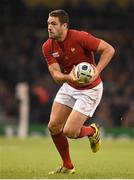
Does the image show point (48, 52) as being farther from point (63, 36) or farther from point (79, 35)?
point (79, 35)

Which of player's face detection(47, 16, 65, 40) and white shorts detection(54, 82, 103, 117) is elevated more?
player's face detection(47, 16, 65, 40)

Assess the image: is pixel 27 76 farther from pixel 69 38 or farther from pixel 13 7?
pixel 69 38


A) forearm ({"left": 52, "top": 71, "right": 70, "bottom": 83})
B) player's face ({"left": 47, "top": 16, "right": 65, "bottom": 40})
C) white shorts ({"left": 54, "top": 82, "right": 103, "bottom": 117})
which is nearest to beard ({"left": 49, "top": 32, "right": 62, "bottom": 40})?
player's face ({"left": 47, "top": 16, "right": 65, "bottom": 40})

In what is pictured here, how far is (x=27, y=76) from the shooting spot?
2958 centimetres

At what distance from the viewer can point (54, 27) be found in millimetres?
12742

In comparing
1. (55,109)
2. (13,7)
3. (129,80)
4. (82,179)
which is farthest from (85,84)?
(13,7)

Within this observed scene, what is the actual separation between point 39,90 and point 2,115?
4.90 feet

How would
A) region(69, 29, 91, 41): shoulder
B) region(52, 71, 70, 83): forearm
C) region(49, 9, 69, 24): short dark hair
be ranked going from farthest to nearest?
region(69, 29, 91, 41): shoulder, region(49, 9, 69, 24): short dark hair, region(52, 71, 70, 83): forearm

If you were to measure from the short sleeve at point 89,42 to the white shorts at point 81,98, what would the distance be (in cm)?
73

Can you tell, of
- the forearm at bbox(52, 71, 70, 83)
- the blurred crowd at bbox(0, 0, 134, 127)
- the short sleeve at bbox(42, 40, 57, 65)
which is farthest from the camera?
the blurred crowd at bbox(0, 0, 134, 127)

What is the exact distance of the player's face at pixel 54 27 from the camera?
1270 cm

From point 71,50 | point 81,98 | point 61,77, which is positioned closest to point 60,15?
point 71,50

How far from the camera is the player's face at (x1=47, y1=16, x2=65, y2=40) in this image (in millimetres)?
12703

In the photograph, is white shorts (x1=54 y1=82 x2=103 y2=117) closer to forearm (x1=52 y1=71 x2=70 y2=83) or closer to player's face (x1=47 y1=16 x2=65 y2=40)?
forearm (x1=52 y1=71 x2=70 y2=83)
